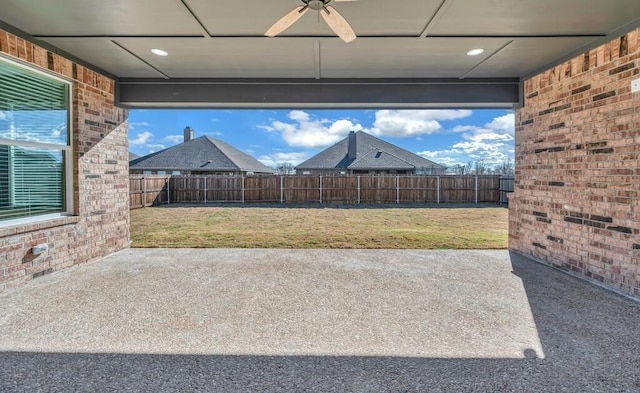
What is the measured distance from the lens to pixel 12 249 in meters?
3.68

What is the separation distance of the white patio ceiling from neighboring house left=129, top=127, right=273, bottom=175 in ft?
56.8

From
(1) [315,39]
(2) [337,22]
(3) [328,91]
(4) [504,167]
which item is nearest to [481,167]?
(4) [504,167]

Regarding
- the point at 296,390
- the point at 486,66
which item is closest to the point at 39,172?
the point at 296,390

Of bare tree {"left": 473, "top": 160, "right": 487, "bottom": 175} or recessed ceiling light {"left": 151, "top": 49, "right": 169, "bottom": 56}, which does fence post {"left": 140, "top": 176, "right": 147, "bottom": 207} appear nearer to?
recessed ceiling light {"left": 151, "top": 49, "right": 169, "bottom": 56}

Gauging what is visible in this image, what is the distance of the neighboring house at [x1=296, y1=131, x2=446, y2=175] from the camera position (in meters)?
22.3

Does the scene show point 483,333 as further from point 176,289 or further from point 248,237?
point 248,237

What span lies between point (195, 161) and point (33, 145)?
1947cm

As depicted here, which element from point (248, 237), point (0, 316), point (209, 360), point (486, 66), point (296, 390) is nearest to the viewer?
point (296, 390)

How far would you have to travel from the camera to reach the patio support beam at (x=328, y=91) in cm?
530

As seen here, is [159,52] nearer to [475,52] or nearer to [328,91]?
[328,91]

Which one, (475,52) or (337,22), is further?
(475,52)

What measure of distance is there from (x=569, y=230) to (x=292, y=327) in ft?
13.4

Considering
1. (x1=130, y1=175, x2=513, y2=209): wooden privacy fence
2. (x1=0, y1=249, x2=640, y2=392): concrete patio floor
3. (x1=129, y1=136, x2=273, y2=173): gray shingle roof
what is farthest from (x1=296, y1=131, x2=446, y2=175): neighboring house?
(x1=0, y1=249, x2=640, y2=392): concrete patio floor

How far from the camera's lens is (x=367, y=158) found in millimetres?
22812
